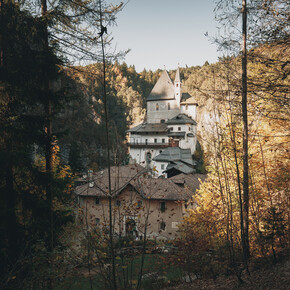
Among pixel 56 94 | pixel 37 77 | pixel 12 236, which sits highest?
pixel 37 77

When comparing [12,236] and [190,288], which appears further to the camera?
[190,288]

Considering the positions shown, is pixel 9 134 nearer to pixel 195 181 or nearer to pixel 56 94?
pixel 56 94

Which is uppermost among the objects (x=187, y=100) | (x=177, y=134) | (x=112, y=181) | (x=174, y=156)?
(x=187, y=100)

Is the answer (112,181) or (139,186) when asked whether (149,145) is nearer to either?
(112,181)

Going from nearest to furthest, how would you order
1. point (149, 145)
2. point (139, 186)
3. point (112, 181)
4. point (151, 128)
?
point (139, 186) < point (112, 181) < point (149, 145) < point (151, 128)

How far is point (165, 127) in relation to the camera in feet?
141

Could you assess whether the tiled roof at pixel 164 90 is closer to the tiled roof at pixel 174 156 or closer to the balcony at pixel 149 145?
the balcony at pixel 149 145

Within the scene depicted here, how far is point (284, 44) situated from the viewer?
15.3 ft

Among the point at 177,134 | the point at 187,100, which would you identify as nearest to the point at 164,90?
the point at 187,100

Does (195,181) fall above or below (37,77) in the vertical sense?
below

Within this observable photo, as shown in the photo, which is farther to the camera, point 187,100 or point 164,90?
point 164,90

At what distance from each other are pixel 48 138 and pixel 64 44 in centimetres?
267

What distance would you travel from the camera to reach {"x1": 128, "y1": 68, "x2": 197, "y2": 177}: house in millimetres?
40094

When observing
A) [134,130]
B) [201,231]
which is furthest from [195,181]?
[134,130]
